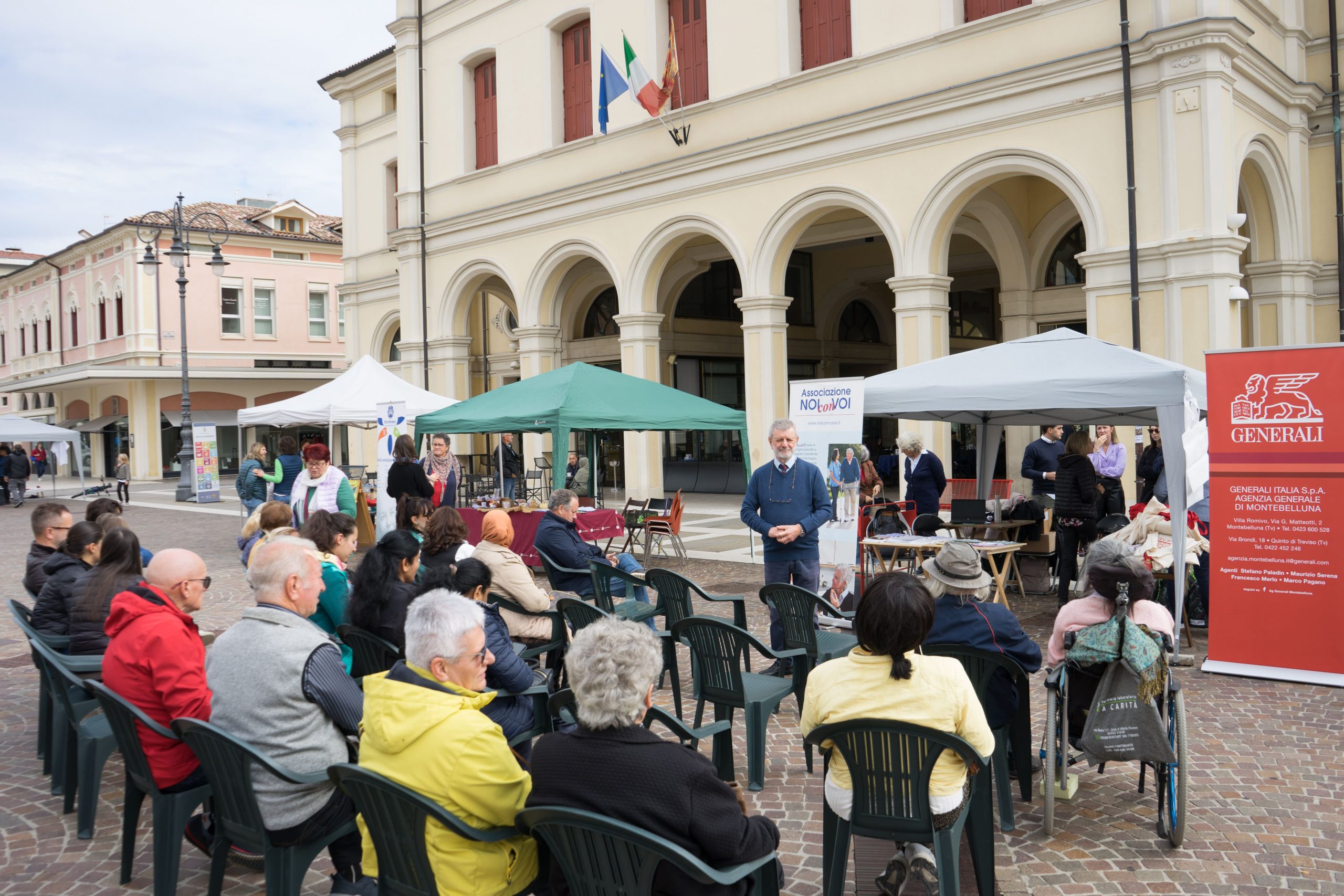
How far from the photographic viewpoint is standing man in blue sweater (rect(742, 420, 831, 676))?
22.7 ft

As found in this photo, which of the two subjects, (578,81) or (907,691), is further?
(578,81)

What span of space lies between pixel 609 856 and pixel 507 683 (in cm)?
188

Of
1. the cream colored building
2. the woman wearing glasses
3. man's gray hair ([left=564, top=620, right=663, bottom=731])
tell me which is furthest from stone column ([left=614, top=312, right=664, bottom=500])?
man's gray hair ([left=564, top=620, right=663, bottom=731])

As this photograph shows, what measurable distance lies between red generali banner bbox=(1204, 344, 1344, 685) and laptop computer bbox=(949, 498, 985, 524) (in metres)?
3.09

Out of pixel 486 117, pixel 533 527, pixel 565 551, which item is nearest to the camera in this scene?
pixel 565 551

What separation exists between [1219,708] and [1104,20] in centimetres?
998

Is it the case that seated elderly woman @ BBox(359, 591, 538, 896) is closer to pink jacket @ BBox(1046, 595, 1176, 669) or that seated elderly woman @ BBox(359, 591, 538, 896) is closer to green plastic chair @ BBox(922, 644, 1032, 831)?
green plastic chair @ BBox(922, 644, 1032, 831)

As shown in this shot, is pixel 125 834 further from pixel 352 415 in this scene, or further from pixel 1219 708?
pixel 352 415

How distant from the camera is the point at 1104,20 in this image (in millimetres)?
12531

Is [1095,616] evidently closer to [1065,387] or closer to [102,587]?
[1065,387]

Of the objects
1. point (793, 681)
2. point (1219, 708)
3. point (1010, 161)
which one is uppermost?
point (1010, 161)

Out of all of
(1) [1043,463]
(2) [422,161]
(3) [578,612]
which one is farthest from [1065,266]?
(3) [578,612]

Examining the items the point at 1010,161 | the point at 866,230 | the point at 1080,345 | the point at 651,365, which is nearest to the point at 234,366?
the point at 651,365

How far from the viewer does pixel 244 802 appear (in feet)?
10.2
